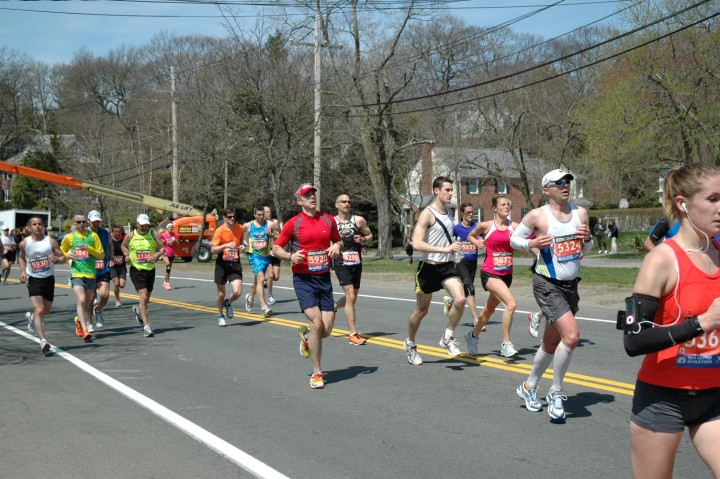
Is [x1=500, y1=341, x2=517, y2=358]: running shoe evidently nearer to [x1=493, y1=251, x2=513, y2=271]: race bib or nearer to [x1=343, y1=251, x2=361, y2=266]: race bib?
[x1=493, y1=251, x2=513, y2=271]: race bib

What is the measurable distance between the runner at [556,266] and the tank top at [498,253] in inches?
112

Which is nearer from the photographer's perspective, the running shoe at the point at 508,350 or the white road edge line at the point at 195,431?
the white road edge line at the point at 195,431

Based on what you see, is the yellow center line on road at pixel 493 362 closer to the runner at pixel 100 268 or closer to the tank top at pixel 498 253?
the tank top at pixel 498 253

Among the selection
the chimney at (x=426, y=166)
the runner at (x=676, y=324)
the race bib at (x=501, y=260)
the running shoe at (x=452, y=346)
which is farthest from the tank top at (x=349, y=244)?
the chimney at (x=426, y=166)

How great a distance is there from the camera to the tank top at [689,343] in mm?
3289

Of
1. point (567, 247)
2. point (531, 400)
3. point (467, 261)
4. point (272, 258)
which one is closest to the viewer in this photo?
point (567, 247)

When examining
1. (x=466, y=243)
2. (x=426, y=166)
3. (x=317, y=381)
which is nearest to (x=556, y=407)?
(x=317, y=381)

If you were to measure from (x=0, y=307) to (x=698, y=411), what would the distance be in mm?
18606

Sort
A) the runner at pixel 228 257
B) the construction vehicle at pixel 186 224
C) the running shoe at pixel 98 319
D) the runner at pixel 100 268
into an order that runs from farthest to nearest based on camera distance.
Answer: the construction vehicle at pixel 186 224, the running shoe at pixel 98 319, the runner at pixel 228 257, the runner at pixel 100 268

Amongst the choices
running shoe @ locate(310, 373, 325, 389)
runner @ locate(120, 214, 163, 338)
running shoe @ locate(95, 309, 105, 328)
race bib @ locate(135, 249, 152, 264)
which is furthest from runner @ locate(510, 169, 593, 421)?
running shoe @ locate(95, 309, 105, 328)

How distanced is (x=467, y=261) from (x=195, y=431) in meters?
6.54

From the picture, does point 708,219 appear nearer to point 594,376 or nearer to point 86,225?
point 594,376

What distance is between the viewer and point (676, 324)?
321cm

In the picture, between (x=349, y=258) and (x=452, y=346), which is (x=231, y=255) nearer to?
(x=349, y=258)
